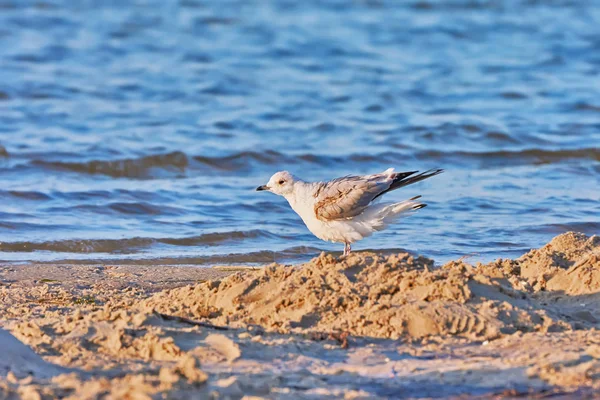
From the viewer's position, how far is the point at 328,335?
4.47 metres

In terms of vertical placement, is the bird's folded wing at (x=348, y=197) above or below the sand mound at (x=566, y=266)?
above

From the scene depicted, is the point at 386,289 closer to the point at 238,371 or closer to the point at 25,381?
the point at 238,371

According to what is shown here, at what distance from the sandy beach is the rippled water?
220cm

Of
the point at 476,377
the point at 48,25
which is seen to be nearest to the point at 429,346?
the point at 476,377

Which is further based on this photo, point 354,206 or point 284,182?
point 284,182

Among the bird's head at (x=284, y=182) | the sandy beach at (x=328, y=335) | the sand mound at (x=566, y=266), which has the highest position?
the bird's head at (x=284, y=182)

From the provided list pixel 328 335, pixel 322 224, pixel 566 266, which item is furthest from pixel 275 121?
pixel 328 335

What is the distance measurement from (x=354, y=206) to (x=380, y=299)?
191 cm

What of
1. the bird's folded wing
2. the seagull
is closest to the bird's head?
the seagull

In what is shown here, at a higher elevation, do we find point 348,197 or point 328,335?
point 348,197

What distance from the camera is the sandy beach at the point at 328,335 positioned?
3783 millimetres

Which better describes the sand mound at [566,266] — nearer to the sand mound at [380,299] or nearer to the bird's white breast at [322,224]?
the sand mound at [380,299]

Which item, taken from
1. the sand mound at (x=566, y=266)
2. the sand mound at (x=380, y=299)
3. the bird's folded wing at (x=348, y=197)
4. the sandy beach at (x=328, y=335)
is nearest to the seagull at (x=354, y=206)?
the bird's folded wing at (x=348, y=197)

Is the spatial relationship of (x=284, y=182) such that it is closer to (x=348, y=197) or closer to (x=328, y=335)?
(x=348, y=197)
